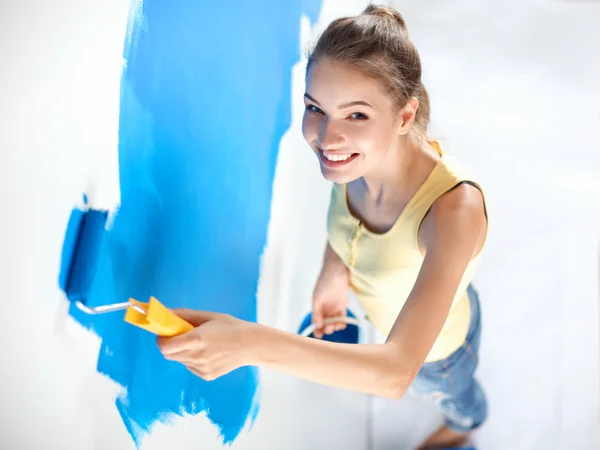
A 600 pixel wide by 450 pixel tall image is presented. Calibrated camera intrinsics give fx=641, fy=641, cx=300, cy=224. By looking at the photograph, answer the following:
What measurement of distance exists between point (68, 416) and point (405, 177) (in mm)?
552

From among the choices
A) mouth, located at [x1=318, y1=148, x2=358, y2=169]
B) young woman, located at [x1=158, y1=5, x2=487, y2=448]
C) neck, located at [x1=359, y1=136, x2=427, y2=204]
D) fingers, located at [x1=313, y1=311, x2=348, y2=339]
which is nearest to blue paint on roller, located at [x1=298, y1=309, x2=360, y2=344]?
fingers, located at [x1=313, y1=311, x2=348, y2=339]

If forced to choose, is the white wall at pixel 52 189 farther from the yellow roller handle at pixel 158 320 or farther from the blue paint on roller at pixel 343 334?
the blue paint on roller at pixel 343 334

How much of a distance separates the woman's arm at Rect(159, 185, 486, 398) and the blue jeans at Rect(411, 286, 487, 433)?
42 centimetres

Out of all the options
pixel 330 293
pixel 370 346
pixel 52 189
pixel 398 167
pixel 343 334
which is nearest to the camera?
pixel 52 189

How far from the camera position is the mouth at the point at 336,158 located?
2.66 ft

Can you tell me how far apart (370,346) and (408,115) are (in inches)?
13.3

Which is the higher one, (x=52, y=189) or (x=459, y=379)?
(x=52, y=189)

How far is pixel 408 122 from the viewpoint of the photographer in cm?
87

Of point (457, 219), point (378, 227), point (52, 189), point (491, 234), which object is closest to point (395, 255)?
point (378, 227)

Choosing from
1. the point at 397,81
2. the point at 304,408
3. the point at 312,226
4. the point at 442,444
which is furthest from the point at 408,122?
the point at 442,444

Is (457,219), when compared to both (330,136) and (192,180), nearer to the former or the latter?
(330,136)

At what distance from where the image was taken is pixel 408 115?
2.81 feet

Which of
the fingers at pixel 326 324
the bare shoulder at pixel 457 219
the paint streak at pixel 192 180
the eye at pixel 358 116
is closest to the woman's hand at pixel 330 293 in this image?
the fingers at pixel 326 324

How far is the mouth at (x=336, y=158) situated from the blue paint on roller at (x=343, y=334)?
52cm
